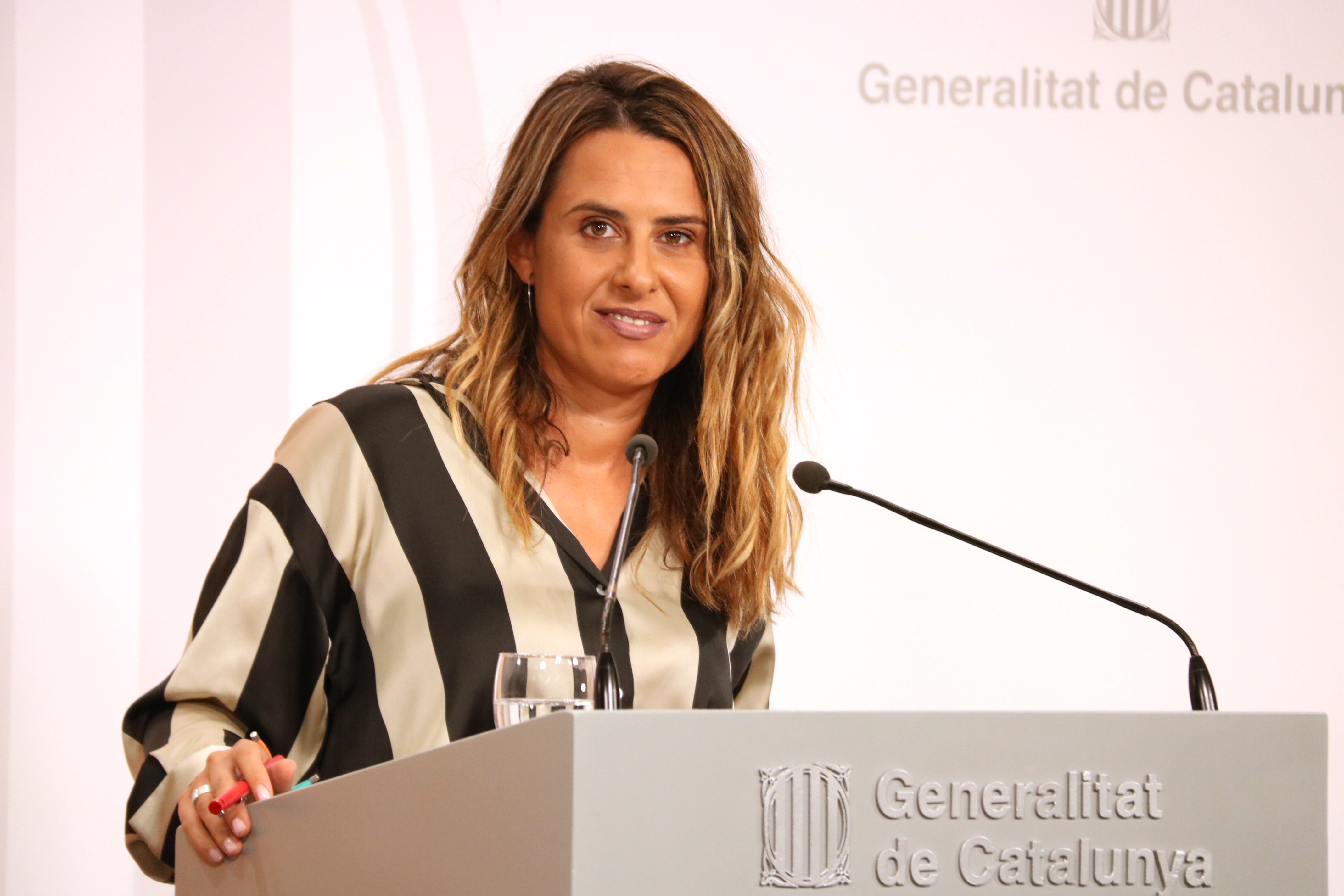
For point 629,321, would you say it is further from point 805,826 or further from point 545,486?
point 805,826

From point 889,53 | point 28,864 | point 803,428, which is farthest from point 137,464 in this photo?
point 889,53

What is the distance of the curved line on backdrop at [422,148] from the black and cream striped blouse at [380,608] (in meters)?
0.84

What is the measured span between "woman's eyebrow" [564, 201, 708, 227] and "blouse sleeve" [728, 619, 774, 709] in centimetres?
69

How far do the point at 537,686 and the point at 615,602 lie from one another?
0.14 m

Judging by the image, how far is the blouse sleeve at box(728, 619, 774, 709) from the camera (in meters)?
2.25

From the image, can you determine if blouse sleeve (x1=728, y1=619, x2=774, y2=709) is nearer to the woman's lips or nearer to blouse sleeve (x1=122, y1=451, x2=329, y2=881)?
the woman's lips

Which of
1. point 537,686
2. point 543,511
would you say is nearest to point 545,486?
point 543,511

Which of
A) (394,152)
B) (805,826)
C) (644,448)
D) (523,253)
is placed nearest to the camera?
(805,826)

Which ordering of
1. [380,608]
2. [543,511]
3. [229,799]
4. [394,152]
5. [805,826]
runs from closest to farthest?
[805,826] < [229,799] < [380,608] < [543,511] < [394,152]

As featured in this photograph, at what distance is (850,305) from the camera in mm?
3035

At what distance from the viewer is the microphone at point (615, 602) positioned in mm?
1311

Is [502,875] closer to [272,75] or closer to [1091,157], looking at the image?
[272,75]

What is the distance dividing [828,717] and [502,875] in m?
0.26

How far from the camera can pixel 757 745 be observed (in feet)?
3.05
